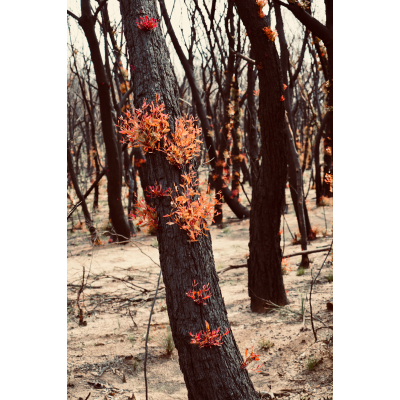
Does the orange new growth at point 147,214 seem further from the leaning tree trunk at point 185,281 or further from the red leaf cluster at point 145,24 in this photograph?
the red leaf cluster at point 145,24

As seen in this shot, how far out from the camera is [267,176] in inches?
137

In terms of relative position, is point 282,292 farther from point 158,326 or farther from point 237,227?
point 237,227

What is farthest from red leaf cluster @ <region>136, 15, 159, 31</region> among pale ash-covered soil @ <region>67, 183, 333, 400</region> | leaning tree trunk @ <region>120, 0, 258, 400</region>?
pale ash-covered soil @ <region>67, 183, 333, 400</region>

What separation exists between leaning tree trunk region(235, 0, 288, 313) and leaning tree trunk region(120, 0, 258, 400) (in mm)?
1706

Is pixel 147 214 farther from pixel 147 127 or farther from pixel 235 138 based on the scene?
pixel 235 138

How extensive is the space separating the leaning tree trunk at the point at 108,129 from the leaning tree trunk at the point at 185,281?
462 cm

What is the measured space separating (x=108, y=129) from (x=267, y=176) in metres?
4.12

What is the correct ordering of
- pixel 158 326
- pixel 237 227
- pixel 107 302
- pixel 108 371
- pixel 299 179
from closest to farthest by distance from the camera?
1. pixel 108 371
2. pixel 158 326
3. pixel 107 302
4. pixel 299 179
5. pixel 237 227

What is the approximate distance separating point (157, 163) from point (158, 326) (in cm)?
226
